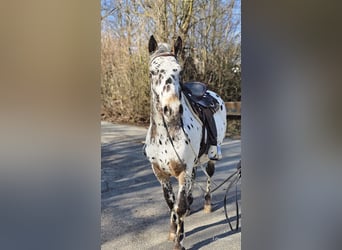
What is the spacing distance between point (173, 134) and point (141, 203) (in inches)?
10.1

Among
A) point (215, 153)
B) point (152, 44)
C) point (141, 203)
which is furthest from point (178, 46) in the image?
point (141, 203)

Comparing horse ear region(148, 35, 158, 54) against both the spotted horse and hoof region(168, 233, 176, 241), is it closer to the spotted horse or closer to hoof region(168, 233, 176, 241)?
the spotted horse

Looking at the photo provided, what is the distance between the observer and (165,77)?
106cm

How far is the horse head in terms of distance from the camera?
1.06 meters

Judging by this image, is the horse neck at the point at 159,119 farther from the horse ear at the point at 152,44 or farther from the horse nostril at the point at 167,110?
the horse ear at the point at 152,44

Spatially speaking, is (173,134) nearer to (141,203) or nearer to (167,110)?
(167,110)

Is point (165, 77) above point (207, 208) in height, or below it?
above

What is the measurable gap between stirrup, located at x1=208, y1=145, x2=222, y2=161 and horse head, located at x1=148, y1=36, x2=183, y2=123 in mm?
234

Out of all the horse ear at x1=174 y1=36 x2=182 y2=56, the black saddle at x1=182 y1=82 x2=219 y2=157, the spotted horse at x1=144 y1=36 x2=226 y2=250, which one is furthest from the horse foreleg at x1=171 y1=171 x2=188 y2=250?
the horse ear at x1=174 y1=36 x2=182 y2=56

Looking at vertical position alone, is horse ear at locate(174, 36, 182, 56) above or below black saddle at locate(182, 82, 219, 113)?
above
